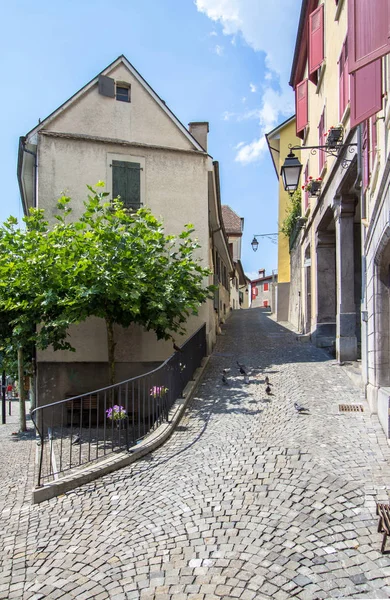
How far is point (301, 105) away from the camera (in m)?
16.3

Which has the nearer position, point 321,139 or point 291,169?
point 291,169

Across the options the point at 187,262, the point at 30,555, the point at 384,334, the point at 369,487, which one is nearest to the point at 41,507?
the point at 30,555

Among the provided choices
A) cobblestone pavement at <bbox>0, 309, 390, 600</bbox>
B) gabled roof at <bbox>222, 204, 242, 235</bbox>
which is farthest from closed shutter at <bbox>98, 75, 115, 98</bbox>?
gabled roof at <bbox>222, 204, 242, 235</bbox>

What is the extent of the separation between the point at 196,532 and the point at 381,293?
14.3 ft

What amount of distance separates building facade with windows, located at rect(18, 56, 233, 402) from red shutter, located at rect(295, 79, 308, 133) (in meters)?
4.95

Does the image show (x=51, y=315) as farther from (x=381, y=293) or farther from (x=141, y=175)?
(x=381, y=293)

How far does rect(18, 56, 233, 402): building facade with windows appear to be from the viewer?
1223 centimetres

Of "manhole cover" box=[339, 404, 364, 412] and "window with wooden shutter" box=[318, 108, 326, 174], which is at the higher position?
"window with wooden shutter" box=[318, 108, 326, 174]

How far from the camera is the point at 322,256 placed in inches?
547

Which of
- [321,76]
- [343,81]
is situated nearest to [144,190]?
[343,81]

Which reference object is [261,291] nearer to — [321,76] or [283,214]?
[283,214]

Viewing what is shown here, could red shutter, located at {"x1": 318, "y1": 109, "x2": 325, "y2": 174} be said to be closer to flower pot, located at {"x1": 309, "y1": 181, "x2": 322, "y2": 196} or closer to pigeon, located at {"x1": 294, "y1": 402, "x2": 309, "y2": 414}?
flower pot, located at {"x1": 309, "y1": 181, "x2": 322, "y2": 196}

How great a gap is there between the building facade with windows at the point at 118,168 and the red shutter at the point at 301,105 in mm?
4954

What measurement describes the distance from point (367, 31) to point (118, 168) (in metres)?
8.61
